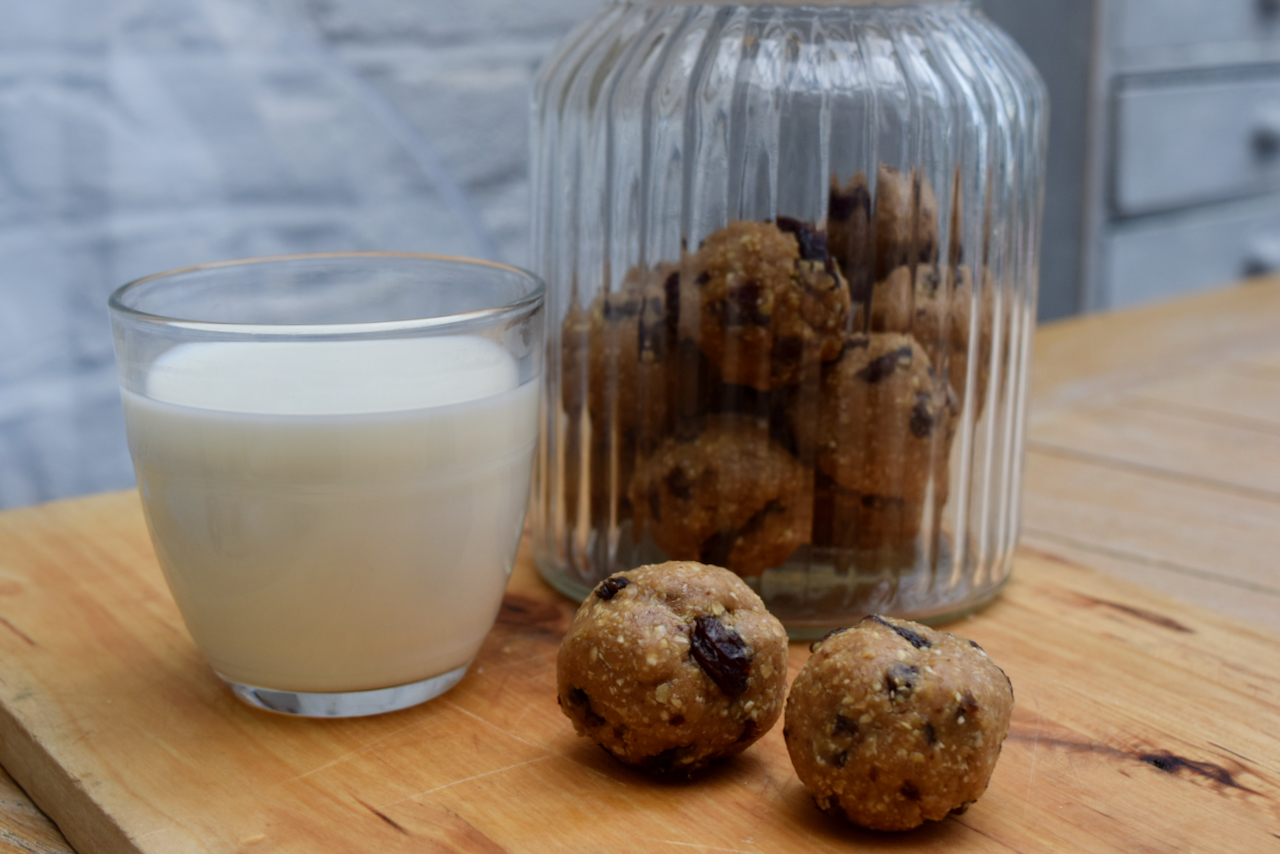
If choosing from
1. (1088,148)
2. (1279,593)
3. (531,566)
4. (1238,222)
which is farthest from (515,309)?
(1238,222)

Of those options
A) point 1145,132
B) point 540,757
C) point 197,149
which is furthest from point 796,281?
point 1145,132

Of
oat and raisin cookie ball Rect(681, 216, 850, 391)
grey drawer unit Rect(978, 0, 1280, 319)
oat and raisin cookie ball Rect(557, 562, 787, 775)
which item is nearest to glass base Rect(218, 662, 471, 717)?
oat and raisin cookie ball Rect(557, 562, 787, 775)

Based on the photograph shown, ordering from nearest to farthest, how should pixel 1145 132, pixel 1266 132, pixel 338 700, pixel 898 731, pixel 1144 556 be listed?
pixel 898 731, pixel 338 700, pixel 1144 556, pixel 1145 132, pixel 1266 132

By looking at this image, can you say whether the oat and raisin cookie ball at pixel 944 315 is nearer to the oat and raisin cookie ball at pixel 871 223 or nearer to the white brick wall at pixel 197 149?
the oat and raisin cookie ball at pixel 871 223

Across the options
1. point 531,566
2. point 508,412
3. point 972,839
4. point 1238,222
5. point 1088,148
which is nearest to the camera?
point 972,839

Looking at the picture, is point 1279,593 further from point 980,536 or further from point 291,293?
point 291,293

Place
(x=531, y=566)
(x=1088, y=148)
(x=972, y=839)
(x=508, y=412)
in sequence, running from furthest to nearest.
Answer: (x=1088, y=148)
(x=531, y=566)
(x=508, y=412)
(x=972, y=839)

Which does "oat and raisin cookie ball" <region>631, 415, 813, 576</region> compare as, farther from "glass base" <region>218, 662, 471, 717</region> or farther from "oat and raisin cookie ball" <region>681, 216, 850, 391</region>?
"glass base" <region>218, 662, 471, 717</region>

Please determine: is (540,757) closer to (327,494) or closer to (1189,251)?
(327,494)
